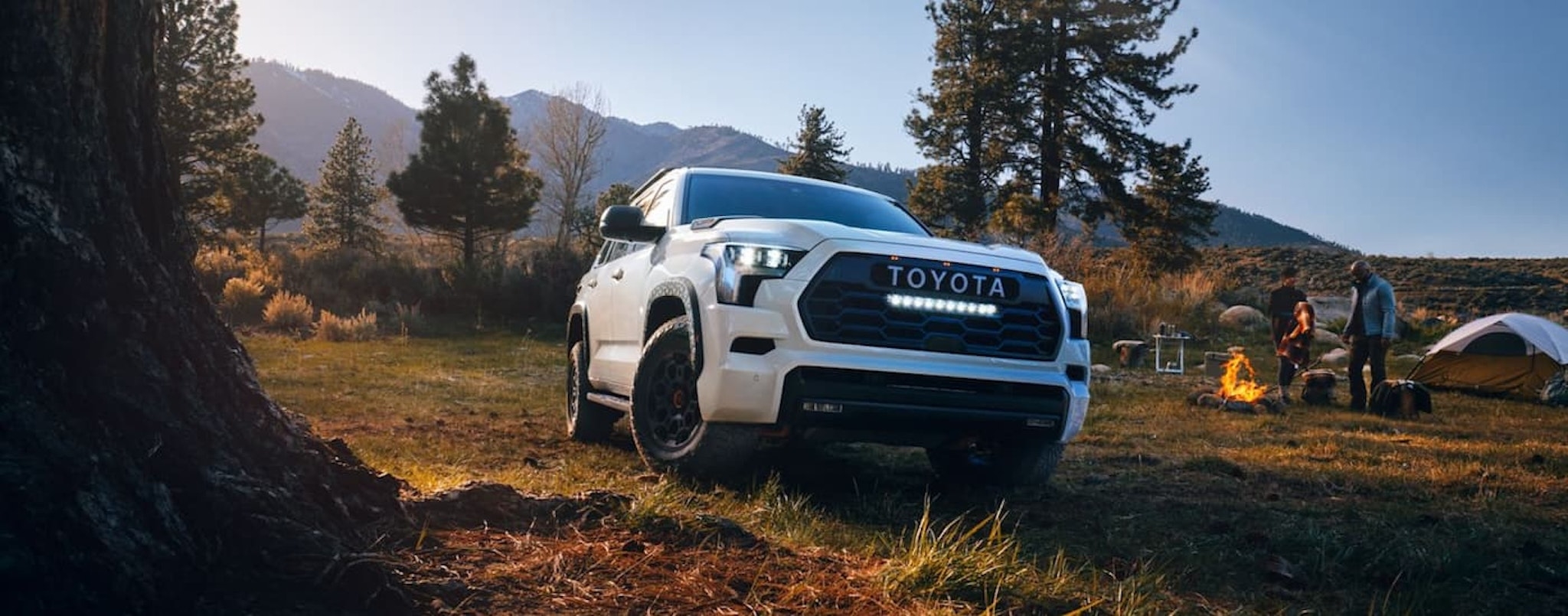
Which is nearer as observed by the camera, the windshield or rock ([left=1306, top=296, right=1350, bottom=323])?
the windshield

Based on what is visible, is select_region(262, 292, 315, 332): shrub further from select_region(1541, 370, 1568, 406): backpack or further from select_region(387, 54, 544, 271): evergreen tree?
select_region(387, 54, 544, 271): evergreen tree

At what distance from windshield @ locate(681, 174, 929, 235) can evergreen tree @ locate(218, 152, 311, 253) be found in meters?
44.4

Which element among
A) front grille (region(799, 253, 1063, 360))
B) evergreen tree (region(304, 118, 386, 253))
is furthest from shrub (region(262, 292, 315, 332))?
evergreen tree (region(304, 118, 386, 253))

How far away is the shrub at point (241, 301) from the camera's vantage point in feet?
69.8

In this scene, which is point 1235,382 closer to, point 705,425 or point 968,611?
point 705,425

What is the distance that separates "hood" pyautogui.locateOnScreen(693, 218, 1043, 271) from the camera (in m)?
4.62

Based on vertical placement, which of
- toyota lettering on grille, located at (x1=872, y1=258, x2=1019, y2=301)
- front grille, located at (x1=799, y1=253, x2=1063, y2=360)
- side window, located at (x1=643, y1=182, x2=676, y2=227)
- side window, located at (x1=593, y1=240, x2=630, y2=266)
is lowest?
front grille, located at (x1=799, y1=253, x2=1063, y2=360)

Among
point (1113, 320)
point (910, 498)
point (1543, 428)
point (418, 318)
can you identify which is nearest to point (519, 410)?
point (910, 498)

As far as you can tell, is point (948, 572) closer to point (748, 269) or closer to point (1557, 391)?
point (748, 269)

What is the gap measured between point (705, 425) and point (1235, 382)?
9.55 metres

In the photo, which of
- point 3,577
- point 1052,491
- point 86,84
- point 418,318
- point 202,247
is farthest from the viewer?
point 202,247

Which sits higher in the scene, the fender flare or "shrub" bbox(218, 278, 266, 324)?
the fender flare

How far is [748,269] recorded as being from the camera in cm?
454

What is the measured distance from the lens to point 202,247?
1189 inches
